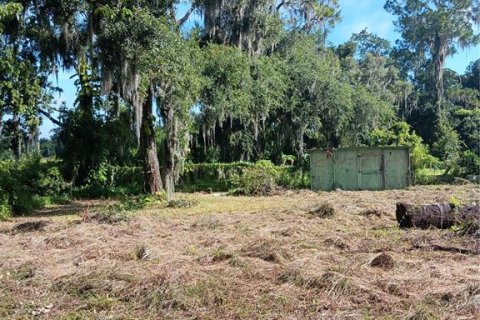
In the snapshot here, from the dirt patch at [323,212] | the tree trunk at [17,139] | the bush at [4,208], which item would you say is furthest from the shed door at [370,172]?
the bush at [4,208]

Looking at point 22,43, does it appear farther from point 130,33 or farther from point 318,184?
point 318,184

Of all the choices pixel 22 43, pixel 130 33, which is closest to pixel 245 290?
pixel 130 33

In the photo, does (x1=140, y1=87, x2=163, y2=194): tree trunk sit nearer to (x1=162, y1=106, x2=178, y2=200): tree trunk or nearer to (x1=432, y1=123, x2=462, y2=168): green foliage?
(x1=162, y1=106, x2=178, y2=200): tree trunk

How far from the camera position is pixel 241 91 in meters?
24.0

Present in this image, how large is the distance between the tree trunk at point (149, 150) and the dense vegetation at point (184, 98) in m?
0.04

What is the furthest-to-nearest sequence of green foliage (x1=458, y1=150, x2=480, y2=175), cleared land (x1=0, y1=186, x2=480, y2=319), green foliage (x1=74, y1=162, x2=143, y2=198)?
green foliage (x1=458, y1=150, x2=480, y2=175) → green foliage (x1=74, y1=162, x2=143, y2=198) → cleared land (x1=0, y1=186, x2=480, y2=319)

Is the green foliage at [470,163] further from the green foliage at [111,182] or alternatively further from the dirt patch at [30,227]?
the dirt patch at [30,227]

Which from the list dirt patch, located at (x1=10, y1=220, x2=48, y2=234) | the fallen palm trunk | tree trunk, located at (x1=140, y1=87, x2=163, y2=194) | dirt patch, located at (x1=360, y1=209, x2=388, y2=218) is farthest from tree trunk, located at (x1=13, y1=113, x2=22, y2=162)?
the fallen palm trunk

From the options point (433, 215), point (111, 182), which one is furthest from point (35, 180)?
point (433, 215)

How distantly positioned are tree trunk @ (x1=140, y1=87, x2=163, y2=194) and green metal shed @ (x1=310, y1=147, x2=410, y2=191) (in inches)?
330

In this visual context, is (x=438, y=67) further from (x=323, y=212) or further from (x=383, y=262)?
(x=383, y=262)

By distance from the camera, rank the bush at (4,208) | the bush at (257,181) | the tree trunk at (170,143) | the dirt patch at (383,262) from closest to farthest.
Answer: the dirt patch at (383,262) < the bush at (4,208) < the tree trunk at (170,143) < the bush at (257,181)

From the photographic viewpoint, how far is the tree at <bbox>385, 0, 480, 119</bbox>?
41.5m

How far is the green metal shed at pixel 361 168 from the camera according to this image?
74.4 feet
